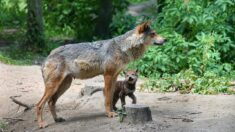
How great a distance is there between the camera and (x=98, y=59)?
946cm

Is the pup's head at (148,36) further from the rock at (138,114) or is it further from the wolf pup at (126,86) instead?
the rock at (138,114)

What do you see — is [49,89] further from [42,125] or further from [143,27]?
[143,27]

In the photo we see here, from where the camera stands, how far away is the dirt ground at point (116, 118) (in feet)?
27.7

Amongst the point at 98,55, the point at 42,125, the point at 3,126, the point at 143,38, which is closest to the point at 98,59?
the point at 98,55

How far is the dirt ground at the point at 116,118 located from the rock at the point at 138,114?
0.08 metres

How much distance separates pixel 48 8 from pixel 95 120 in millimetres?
14015

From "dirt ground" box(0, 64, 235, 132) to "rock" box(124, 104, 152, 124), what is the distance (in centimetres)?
8

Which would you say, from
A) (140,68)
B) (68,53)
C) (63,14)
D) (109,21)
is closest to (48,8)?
(63,14)

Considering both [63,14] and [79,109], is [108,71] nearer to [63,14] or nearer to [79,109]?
[79,109]

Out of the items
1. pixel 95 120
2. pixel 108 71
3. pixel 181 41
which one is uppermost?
pixel 181 41

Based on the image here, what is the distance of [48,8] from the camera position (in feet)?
74.3

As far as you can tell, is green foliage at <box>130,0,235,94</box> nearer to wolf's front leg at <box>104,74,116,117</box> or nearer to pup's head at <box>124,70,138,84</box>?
pup's head at <box>124,70,138,84</box>

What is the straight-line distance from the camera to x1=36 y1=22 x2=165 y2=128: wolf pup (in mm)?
9383

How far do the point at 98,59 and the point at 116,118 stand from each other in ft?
3.47
